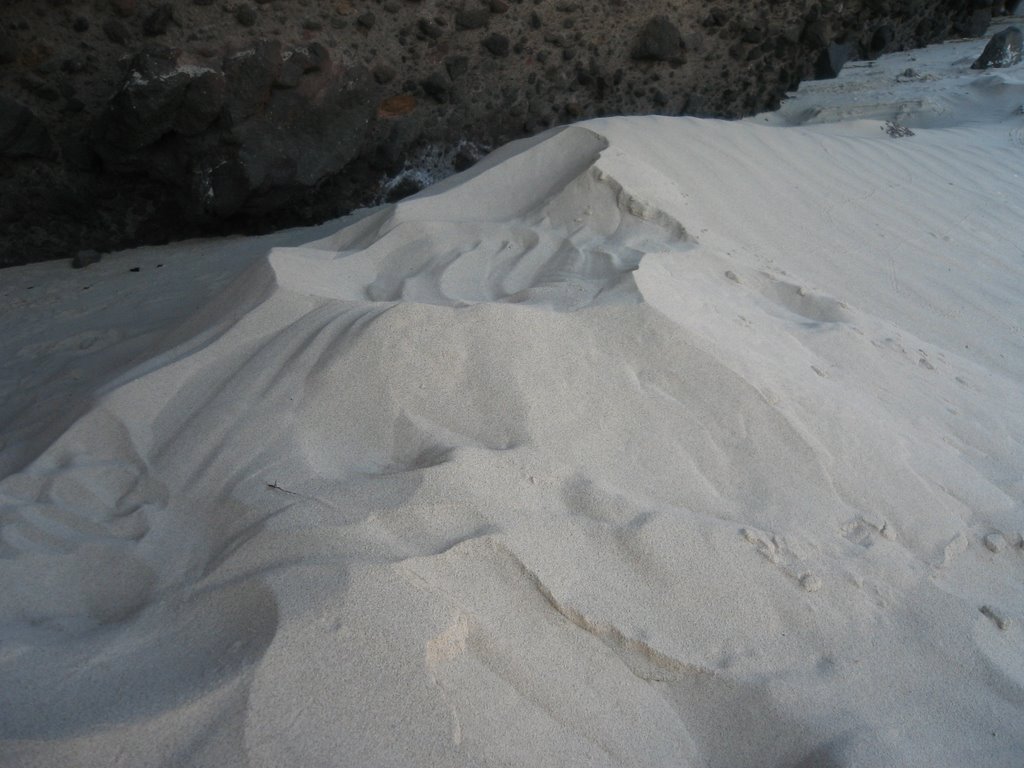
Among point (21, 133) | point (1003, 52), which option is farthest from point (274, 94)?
point (1003, 52)

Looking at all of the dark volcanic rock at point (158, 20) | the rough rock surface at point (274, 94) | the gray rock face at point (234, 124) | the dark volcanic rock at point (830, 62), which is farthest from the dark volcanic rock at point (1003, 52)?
the dark volcanic rock at point (158, 20)

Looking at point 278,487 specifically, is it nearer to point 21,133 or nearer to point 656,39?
point 21,133

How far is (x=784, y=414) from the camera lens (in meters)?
1.79

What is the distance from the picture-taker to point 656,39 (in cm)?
512

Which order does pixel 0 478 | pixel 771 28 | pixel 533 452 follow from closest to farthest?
pixel 533 452, pixel 0 478, pixel 771 28

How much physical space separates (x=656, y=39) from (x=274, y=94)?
2426 mm

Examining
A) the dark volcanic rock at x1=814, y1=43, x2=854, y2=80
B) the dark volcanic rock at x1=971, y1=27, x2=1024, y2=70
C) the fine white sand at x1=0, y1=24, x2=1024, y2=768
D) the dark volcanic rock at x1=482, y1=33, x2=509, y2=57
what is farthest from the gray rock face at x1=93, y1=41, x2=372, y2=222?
the dark volcanic rock at x1=971, y1=27, x2=1024, y2=70

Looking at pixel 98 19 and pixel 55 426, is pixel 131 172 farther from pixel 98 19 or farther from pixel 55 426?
pixel 55 426

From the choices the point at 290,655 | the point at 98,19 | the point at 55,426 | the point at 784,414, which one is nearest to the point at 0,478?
the point at 55,426

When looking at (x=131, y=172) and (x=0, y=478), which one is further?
(x=131, y=172)

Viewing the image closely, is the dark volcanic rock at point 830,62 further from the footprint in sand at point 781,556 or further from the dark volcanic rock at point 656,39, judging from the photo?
the footprint in sand at point 781,556

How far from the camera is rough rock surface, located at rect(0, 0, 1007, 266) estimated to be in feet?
12.4

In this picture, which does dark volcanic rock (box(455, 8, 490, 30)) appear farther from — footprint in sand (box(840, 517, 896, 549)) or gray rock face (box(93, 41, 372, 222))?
footprint in sand (box(840, 517, 896, 549))

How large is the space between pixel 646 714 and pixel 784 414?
2.69ft
